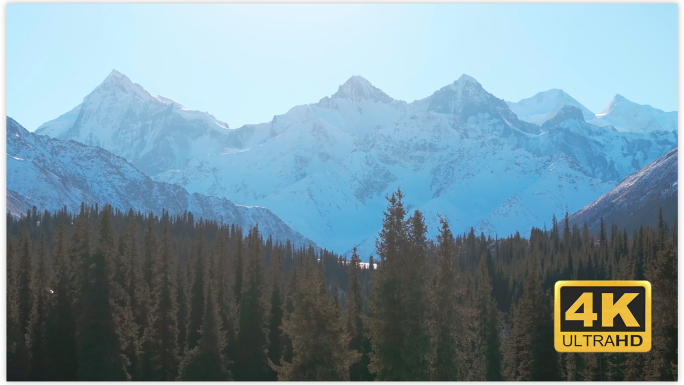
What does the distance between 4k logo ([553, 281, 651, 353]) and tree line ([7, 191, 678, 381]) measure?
986 cm

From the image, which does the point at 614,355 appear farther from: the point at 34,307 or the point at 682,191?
the point at 34,307

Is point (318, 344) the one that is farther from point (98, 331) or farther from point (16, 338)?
point (16, 338)

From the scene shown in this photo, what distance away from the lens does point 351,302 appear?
6856 centimetres

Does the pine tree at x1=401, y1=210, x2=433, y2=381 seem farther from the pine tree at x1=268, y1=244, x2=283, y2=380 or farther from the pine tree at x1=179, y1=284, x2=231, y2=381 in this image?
the pine tree at x1=268, y1=244, x2=283, y2=380

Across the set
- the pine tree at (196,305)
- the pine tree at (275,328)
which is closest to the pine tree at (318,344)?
the pine tree at (275,328)

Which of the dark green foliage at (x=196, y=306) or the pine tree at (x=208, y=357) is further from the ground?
the dark green foliage at (x=196, y=306)

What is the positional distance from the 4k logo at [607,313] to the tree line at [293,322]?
9857 mm

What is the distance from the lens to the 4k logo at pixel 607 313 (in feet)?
108

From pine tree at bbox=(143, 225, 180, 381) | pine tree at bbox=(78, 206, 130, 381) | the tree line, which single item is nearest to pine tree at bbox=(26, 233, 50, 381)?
the tree line

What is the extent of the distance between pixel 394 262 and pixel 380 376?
6.92 m

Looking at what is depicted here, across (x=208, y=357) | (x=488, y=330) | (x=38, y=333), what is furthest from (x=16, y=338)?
(x=488, y=330)

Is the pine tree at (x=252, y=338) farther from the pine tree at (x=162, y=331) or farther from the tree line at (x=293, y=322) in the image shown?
the pine tree at (x=162, y=331)

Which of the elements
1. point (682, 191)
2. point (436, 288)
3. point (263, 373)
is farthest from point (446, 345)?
point (263, 373)

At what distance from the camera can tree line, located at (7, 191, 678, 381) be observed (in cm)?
4162
